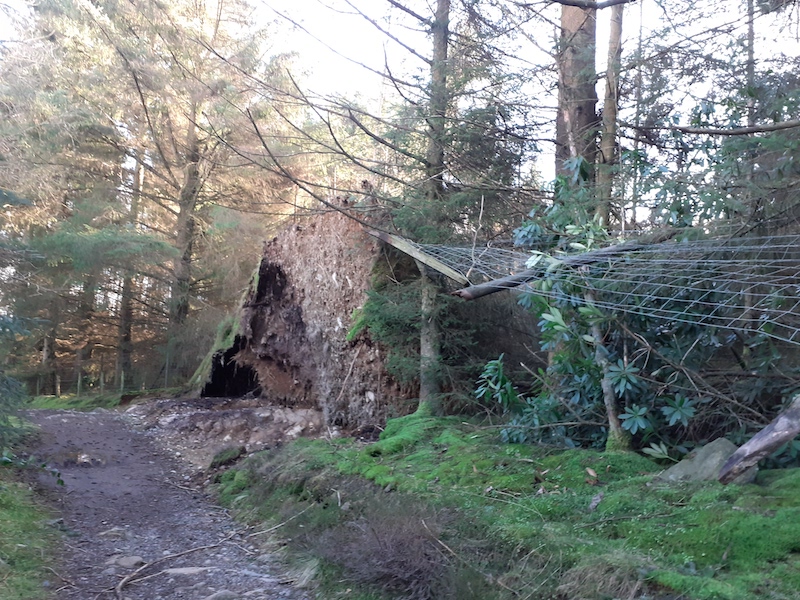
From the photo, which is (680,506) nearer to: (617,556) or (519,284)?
(617,556)

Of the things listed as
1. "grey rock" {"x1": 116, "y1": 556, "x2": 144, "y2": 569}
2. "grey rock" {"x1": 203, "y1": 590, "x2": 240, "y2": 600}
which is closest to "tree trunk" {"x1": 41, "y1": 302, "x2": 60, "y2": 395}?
"grey rock" {"x1": 116, "y1": 556, "x2": 144, "y2": 569}

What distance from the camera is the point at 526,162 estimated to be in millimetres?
10117

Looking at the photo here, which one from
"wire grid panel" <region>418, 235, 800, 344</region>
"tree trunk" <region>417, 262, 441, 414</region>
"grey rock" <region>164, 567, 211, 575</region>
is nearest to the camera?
"wire grid panel" <region>418, 235, 800, 344</region>

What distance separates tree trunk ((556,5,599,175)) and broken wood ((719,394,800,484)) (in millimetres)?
4578

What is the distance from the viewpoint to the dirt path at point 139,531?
552cm

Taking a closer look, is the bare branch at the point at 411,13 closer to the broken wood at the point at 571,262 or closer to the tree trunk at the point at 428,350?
the tree trunk at the point at 428,350

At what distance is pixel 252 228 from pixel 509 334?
28.0ft

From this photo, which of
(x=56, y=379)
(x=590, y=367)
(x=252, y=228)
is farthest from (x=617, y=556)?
(x=56, y=379)

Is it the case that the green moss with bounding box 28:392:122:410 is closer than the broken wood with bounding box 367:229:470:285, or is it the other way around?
the broken wood with bounding box 367:229:470:285

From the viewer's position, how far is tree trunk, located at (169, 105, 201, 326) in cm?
1889

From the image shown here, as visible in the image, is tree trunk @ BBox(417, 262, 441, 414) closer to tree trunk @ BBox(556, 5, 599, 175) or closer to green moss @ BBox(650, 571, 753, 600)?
tree trunk @ BBox(556, 5, 599, 175)

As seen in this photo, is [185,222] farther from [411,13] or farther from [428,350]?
[428,350]

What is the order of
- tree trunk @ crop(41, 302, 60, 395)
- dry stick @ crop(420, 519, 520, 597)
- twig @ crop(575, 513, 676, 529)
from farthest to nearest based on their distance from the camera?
tree trunk @ crop(41, 302, 60, 395) < twig @ crop(575, 513, 676, 529) < dry stick @ crop(420, 519, 520, 597)

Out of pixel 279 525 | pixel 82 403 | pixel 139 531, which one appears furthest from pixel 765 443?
pixel 82 403
